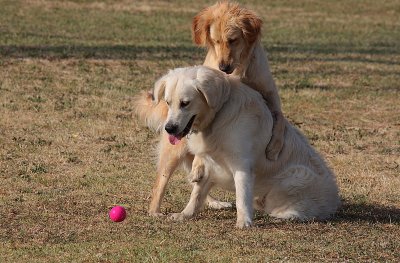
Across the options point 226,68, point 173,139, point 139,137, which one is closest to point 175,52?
point 139,137

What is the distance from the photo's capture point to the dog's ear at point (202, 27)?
8703mm

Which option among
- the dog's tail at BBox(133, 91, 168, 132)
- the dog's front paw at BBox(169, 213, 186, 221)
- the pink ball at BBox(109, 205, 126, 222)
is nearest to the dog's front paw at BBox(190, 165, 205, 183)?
the dog's front paw at BBox(169, 213, 186, 221)

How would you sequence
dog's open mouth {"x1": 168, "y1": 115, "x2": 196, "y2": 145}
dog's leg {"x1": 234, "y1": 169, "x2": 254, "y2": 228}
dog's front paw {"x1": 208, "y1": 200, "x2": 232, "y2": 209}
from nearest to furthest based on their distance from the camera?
dog's open mouth {"x1": 168, "y1": 115, "x2": 196, "y2": 145}
dog's leg {"x1": 234, "y1": 169, "x2": 254, "y2": 228}
dog's front paw {"x1": 208, "y1": 200, "x2": 232, "y2": 209}

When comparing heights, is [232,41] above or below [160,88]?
above

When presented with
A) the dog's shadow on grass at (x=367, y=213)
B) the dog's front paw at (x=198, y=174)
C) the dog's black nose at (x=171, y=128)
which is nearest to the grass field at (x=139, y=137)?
the dog's shadow on grass at (x=367, y=213)

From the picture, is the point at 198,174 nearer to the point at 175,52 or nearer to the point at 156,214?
the point at 156,214

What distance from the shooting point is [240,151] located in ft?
26.2

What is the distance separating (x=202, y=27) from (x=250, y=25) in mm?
444

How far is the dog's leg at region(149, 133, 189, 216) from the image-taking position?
27.9 ft

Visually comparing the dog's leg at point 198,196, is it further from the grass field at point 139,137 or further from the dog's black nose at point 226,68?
the dog's black nose at point 226,68

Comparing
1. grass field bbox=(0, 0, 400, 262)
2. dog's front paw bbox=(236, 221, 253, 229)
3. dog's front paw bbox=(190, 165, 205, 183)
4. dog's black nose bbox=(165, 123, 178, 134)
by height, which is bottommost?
grass field bbox=(0, 0, 400, 262)

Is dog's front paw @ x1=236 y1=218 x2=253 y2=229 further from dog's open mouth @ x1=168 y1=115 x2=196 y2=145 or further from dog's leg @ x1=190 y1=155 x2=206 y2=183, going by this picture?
dog's open mouth @ x1=168 y1=115 x2=196 y2=145

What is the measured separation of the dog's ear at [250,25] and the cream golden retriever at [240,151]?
547mm

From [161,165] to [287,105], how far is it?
6.22 metres
